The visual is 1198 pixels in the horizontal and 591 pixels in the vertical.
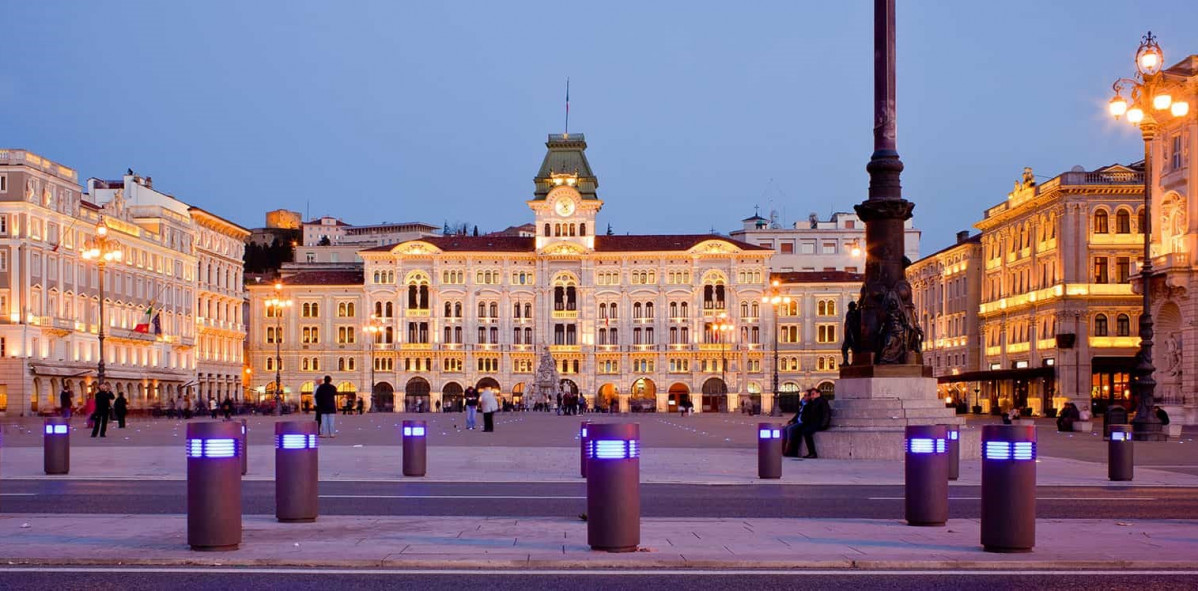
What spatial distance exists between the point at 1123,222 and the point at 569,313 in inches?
2418

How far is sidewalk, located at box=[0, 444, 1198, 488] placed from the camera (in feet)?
72.1

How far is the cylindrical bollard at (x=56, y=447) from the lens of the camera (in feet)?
74.6

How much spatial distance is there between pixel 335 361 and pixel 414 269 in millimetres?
11909

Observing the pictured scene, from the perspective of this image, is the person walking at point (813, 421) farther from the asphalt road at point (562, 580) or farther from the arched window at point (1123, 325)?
the arched window at point (1123, 325)

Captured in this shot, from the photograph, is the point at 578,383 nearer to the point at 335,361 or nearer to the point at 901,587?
the point at 335,361

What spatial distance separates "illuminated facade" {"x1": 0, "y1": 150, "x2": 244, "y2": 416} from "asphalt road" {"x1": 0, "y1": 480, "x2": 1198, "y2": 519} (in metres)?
56.5

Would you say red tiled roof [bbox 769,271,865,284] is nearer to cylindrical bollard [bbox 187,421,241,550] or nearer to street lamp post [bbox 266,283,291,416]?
street lamp post [bbox 266,283,291,416]

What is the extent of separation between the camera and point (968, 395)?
10425cm

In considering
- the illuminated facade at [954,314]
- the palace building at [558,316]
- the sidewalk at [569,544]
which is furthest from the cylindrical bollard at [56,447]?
the palace building at [558,316]

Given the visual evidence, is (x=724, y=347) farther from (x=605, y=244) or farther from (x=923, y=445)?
(x=923, y=445)

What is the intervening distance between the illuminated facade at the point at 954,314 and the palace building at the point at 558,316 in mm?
18655

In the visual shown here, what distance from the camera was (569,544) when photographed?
1187 cm

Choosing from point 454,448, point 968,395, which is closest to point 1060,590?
point 454,448

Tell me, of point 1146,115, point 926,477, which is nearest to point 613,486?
point 926,477
